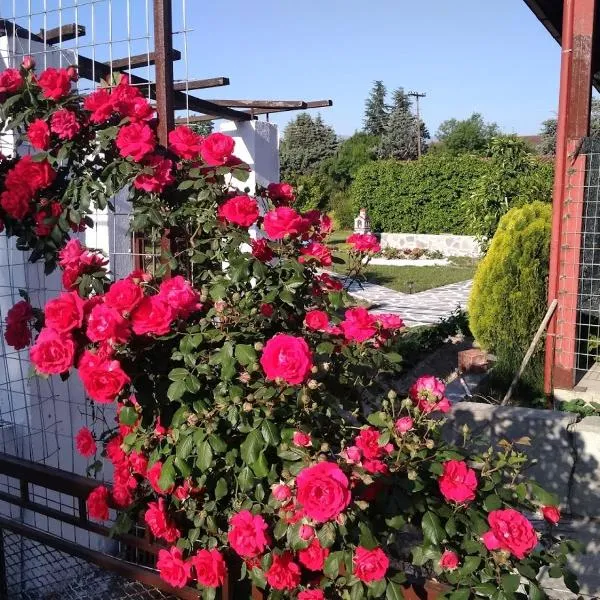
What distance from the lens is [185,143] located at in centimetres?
192

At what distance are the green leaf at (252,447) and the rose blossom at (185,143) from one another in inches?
33.3

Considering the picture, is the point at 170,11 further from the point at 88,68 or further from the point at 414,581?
the point at 414,581

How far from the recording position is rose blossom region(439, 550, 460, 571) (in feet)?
4.80

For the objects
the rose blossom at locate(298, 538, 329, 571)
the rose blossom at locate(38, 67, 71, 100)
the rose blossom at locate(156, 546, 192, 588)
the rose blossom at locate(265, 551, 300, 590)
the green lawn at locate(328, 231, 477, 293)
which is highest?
the rose blossom at locate(38, 67, 71, 100)

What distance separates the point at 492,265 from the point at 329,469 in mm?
4142

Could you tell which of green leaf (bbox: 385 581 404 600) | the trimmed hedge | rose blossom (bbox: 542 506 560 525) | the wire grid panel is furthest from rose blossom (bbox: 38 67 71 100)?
the trimmed hedge

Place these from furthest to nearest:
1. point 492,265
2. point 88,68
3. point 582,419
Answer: point 492,265 → point 582,419 → point 88,68

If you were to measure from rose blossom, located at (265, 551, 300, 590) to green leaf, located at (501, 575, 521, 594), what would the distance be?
0.46m

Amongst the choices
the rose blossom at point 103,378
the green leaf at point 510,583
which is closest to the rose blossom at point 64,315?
the rose blossom at point 103,378

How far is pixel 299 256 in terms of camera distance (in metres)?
1.81

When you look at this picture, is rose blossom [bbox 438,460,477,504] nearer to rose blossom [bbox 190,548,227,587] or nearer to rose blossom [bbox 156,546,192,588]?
rose blossom [bbox 190,548,227,587]

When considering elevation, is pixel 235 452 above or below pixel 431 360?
above

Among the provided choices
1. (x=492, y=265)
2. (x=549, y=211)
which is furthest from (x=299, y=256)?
(x=549, y=211)

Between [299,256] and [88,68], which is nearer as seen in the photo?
[299,256]
